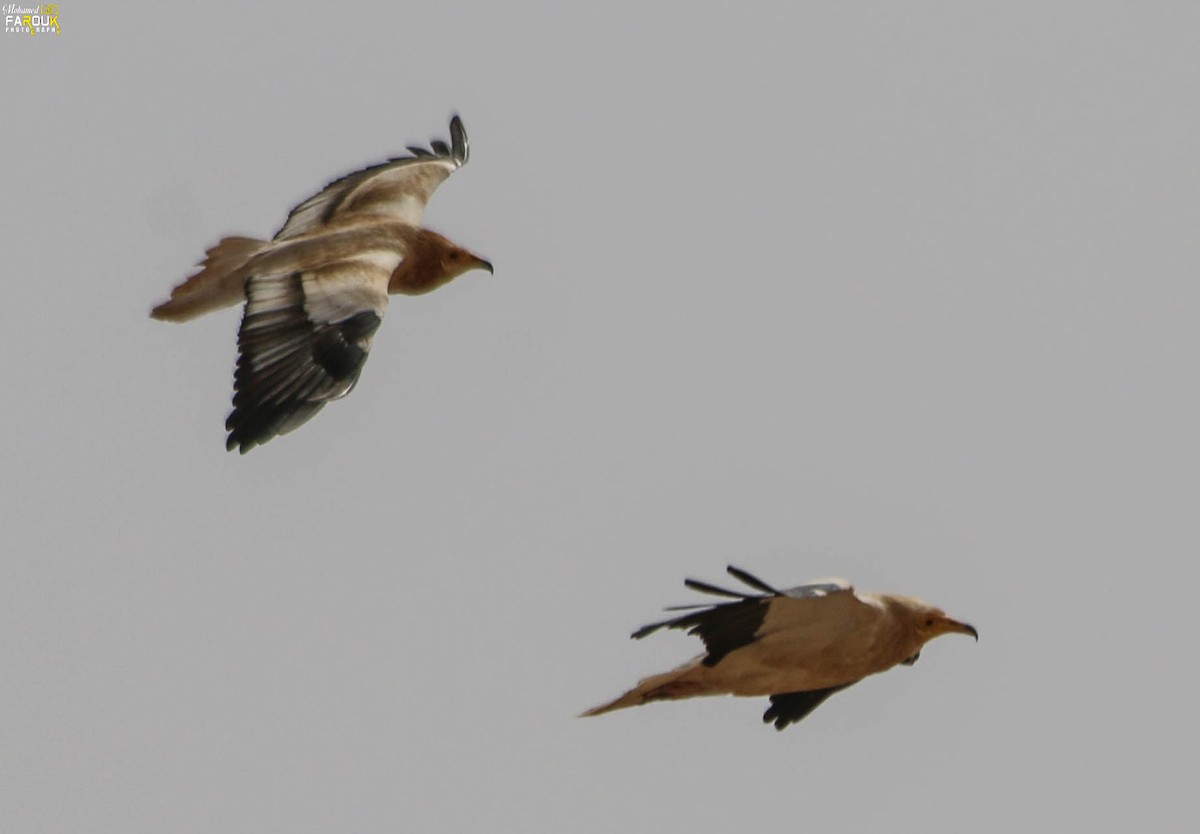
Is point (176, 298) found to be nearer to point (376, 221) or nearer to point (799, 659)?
point (376, 221)

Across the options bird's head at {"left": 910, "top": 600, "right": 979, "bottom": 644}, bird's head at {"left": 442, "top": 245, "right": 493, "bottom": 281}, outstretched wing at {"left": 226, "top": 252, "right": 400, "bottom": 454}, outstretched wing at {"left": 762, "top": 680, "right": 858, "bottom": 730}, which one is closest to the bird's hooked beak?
bird's head at {"left": 910, "top": 600, "right": 979, "bottom": 644}

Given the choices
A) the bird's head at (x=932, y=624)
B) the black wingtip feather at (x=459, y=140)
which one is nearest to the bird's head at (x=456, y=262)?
the black wingtip feather at (x=459, y=140)

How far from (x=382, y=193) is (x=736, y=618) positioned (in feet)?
17.4

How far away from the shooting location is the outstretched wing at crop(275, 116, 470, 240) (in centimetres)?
1584

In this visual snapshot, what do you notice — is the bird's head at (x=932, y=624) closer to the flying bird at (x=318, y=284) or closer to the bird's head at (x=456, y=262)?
the flying bird at (x=318, y=284)

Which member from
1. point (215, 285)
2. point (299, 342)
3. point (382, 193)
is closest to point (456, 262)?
point (382, 193)

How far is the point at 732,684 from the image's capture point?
12297 mm

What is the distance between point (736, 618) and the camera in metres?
12.0

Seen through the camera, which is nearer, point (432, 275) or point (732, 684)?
point (732, 684)

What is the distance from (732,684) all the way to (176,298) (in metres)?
4.55

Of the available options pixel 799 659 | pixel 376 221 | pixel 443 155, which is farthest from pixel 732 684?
pixel 443 155

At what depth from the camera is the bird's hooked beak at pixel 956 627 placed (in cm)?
1251

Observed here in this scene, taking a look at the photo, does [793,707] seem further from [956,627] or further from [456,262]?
[456,262]

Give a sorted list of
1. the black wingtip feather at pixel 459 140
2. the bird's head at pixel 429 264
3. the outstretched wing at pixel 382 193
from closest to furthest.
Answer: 1. the bird's head at pixel 429 264
2. the outstretched wing at pixel 382 193
3. the black wingtip feather at pixel 459 140
